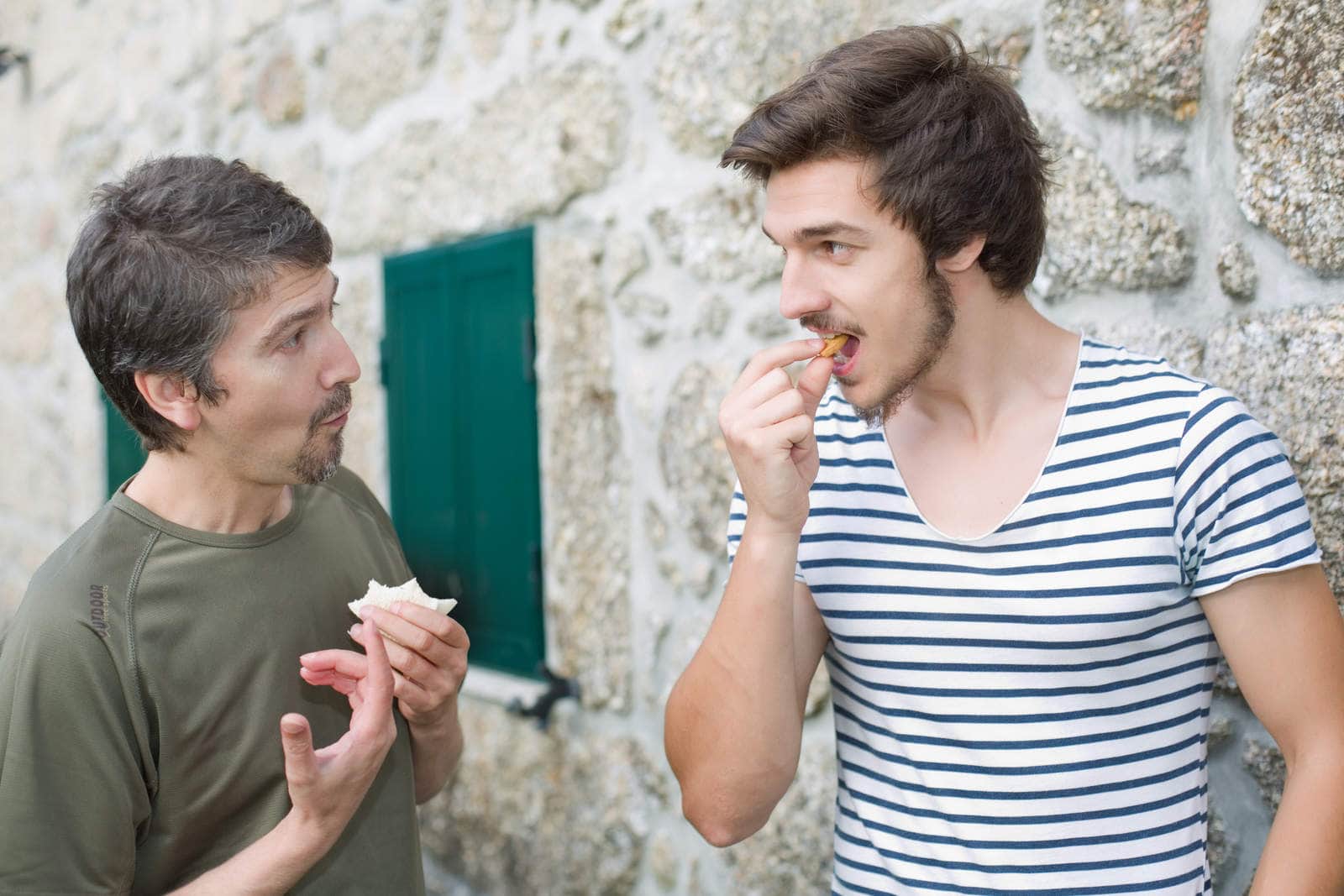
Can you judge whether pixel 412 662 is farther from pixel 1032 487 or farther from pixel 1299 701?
pixel 1299 701

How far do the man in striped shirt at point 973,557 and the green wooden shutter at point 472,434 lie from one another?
148 cm

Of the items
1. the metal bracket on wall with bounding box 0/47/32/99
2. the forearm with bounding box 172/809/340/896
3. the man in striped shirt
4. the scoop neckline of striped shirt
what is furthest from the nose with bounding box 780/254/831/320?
the metal bracket on wall with bounding box 0/47/32/99

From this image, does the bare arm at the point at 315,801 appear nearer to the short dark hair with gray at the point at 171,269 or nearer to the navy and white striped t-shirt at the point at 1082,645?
the short dark hair with gray at the point at 171,269

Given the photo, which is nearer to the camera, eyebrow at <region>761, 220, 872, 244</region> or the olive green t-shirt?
the olive green t-shirt

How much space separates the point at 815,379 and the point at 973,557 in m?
0.33

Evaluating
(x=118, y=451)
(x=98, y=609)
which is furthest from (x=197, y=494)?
(x=118, y=451)

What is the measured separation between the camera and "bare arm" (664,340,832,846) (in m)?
1.62

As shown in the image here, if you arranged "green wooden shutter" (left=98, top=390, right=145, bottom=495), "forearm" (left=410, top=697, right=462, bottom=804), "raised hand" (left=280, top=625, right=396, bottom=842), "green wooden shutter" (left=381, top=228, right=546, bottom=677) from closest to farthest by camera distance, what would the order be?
"raised hand" (left=280, top=625, right=396, bottom=842) < "forearm" (left=410, top=697, right=462, bottom=804) < "green wooden shutter" (left=381, top=228, right=546, bottom=677) < "green wooden shutter" (left=98, top=390, right=145, bottom=495)

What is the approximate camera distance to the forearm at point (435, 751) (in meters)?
1.92

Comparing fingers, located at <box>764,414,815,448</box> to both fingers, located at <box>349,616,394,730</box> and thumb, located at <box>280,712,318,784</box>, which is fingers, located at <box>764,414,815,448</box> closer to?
fingers, located at <box>349,616,394,730</box>

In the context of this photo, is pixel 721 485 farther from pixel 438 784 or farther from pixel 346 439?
pixel 346 439

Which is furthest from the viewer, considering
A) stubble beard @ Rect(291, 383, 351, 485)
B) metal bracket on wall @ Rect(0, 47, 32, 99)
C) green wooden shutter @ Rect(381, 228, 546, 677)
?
metal bracket on wall @ Rect(0, 47, 32, 99)

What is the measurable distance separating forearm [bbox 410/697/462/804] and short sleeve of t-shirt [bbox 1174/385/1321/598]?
112 centimetres

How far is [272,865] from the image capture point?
153 cm
